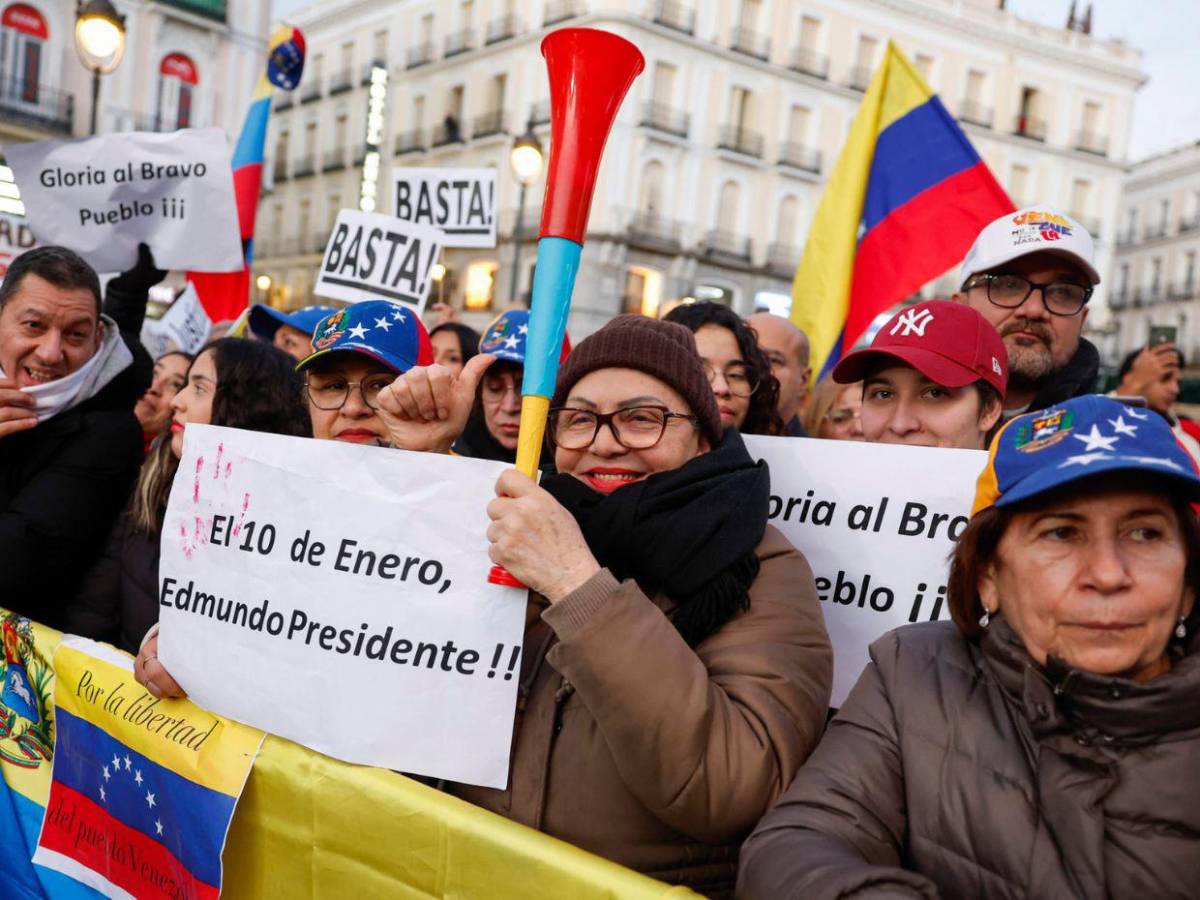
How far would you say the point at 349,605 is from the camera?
6.61 feet

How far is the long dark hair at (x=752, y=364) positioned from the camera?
3.49m

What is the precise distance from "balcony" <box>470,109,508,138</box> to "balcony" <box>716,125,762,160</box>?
7576 millimetres

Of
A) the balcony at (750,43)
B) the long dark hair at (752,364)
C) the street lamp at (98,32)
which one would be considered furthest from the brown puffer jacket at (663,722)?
the balcony at (750,43)

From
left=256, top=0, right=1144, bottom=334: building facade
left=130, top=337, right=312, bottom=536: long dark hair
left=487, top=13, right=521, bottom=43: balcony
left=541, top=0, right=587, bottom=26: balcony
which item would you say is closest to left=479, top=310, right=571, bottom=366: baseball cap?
left=130, top=337, right=312, bottom=536: long dark hair

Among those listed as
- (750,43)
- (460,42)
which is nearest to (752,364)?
(750,43)

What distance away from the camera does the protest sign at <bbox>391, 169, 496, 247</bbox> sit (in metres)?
6.40

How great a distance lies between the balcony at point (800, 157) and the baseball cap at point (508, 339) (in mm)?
32501

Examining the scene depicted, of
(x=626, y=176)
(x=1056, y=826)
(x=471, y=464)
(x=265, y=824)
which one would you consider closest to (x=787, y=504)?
(x=471, y=464)

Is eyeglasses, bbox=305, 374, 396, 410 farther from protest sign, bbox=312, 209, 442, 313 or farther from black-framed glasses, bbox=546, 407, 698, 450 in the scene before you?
protest sign, bbox=312, 209, 442, 313

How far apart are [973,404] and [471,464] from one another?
1345mm

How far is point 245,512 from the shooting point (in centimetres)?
218

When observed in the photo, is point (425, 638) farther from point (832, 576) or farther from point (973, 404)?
point (973, 404)

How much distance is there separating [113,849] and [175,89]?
29.7 metres

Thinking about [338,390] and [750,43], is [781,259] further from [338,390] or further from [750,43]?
[338,390]
